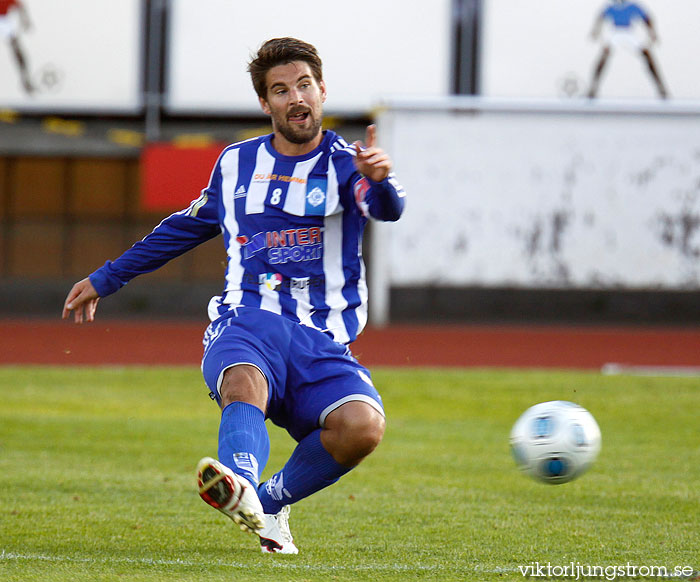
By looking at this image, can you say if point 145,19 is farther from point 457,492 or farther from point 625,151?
point 457,492

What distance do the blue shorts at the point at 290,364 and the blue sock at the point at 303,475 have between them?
9 cm

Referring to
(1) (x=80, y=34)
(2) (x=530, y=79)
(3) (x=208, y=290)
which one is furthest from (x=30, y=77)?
(2) (x=530, y=79)

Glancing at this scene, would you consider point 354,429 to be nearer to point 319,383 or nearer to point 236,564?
point 319,383

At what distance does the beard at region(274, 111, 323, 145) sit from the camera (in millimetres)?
4398

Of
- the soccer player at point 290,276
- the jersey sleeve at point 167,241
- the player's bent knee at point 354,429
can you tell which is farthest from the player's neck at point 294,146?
the player's bent knee at point 354,429

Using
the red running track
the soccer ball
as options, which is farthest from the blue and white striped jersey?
the red running track

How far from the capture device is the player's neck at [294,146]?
14.7ft

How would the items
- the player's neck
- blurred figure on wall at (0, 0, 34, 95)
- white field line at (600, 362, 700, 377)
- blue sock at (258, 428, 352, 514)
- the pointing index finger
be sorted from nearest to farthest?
the pointing index finger
blue sock at (258, 428, 352, 514)
the player's neck
white field line at (600, 362, 700, 377)
blurred figure on wall at (0, 0, 34, 95)

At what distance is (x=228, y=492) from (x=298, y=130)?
59.1 inches

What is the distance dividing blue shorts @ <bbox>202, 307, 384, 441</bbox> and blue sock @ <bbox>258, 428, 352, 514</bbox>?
92mm

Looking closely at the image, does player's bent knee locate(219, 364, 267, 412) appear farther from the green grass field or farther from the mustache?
the mustache

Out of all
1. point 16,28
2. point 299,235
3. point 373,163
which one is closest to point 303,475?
point 299,235

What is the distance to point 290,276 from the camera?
14.2 ft

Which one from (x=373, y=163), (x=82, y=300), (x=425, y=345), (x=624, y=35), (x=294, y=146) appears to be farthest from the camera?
(x=624, y=35)
